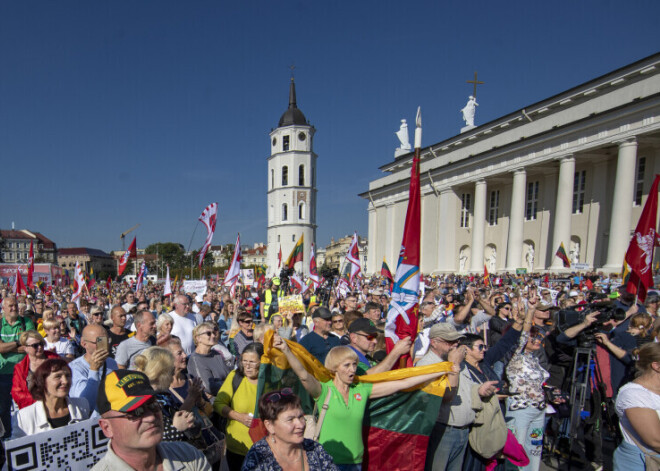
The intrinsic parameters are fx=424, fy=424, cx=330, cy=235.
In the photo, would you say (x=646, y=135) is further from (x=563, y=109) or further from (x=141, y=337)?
(x=141, y=337)

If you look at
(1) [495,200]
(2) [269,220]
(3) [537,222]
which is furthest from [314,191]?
(3) [537,222]

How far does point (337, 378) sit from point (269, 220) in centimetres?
6906

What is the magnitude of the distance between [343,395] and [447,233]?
36.1 m

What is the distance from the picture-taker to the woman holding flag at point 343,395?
3.07 m

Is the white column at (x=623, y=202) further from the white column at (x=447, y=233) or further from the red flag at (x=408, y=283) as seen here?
the red flag at (x=408, y=283)

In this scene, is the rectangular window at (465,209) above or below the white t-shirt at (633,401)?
above

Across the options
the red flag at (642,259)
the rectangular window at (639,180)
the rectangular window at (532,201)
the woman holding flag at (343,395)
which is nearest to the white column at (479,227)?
the rectangular window at (532,201)

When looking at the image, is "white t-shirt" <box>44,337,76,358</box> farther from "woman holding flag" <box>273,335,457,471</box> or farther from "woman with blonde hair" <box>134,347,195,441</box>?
"woman holding flag" <box>273,335,457,471</box>

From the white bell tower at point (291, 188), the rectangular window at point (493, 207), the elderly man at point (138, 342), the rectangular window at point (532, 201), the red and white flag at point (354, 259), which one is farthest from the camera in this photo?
the white bell tower at point (291, 188)

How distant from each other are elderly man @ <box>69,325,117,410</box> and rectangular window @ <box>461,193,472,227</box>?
3759 cm

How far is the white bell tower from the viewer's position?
68.6m

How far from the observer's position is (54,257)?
141 m

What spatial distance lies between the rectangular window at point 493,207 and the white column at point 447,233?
2.96 meters

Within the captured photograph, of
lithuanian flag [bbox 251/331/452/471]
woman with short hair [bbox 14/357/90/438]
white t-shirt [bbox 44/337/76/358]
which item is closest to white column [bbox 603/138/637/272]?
lithuanian flag [bbox 251/331/452/471]
